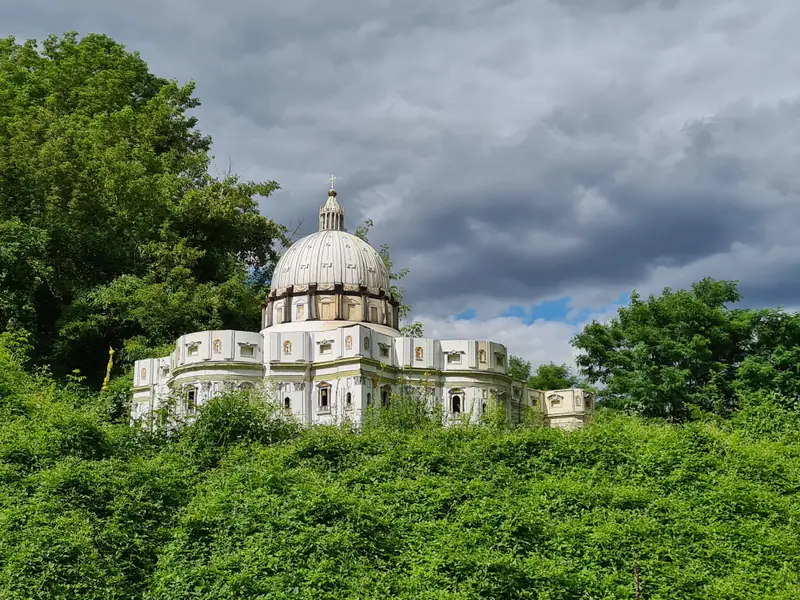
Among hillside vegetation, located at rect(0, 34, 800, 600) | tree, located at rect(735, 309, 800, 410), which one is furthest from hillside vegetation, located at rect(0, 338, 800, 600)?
tree, located at rect(735, 309, 800, 410)

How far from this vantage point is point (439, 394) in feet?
113

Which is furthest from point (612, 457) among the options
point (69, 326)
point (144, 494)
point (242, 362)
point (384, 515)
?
point (69, 326)

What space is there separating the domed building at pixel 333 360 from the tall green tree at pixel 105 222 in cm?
386

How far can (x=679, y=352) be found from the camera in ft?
122

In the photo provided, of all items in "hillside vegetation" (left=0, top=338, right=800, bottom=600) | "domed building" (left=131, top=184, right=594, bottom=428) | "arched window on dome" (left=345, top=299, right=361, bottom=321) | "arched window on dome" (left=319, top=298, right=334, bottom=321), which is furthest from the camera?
"arched window on dome" (left=345, top=299, right=361, bottom=321)

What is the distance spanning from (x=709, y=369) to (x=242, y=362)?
18743 millimetres

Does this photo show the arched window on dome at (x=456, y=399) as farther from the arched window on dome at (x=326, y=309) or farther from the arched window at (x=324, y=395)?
the arched window on dome at (x=326, y=309)

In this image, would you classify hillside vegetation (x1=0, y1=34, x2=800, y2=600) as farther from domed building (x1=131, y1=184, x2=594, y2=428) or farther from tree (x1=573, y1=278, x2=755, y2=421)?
domed building (x1=131, y1=184, x2=594, y2=428)

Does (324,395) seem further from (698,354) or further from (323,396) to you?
(698,354)

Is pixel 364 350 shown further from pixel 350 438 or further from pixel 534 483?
pixel 534 483

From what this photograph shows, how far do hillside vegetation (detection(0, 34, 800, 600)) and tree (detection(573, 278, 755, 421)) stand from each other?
10cm

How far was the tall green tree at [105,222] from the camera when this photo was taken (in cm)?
3859

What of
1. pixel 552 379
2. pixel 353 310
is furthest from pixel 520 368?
pixel 353 310

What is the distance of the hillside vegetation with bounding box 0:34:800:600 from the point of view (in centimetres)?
1658
